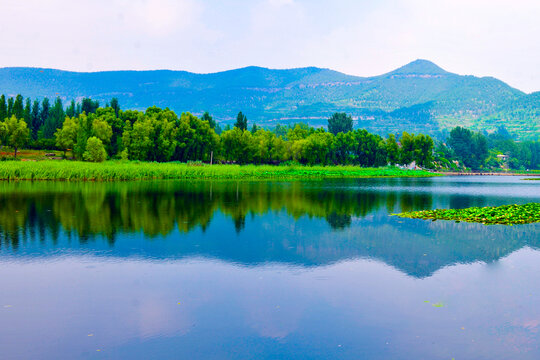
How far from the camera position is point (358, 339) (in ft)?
29.3

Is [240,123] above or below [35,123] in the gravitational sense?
below

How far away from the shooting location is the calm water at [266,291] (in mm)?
8695

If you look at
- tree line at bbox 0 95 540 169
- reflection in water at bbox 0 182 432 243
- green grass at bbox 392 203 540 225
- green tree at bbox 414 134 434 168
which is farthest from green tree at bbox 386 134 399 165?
green grass at bbox 392 203 540 225

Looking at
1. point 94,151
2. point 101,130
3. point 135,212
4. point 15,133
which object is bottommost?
point 135,212

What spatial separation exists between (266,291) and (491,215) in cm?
2020

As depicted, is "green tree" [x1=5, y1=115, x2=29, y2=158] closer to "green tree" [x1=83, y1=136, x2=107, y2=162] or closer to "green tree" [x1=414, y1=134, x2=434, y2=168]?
"green tree" [x1=83, y1=136, x2=107, y2=162]

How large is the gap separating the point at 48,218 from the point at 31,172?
42.5 meters

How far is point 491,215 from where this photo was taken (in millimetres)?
26938

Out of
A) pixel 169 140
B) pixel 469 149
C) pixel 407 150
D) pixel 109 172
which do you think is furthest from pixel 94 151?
pixel 469 149

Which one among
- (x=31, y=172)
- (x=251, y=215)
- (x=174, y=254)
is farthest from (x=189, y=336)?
(x=31, y=172)

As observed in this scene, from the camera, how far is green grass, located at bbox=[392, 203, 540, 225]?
25.8 meters

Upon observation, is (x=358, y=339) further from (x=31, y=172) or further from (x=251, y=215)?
(x=31, y=172)

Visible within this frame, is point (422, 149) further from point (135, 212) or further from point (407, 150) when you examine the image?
point (135, 212)

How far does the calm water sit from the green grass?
6.55 ft
